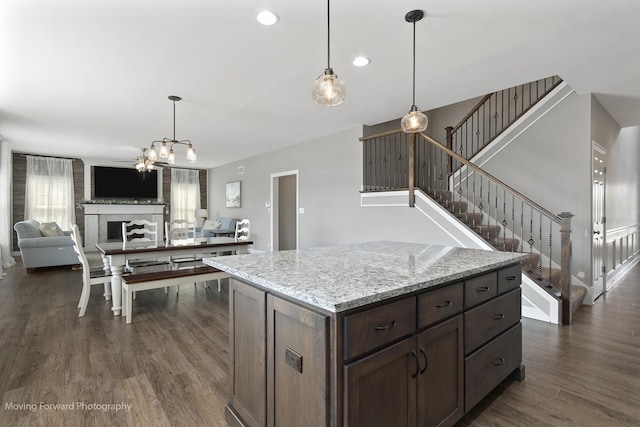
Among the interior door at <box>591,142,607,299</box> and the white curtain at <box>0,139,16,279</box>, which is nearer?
the interior door at <box>591,142,607,299</box>

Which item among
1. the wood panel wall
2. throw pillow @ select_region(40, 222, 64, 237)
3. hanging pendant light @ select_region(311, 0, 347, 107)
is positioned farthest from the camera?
the wood panel wall

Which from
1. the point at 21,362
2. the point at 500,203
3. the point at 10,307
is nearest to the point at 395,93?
the point at 500,203

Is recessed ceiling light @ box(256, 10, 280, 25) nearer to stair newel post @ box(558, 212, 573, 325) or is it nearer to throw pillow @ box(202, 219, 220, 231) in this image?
stair newel post @ box(558, 212, 573, 325)

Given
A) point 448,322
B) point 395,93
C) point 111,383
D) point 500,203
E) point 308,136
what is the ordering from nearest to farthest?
1. point 448,322
2. point 111,383
3. point 395,93
4. point 500,203
5. point 308,136

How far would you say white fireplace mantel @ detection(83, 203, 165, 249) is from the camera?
844 cm

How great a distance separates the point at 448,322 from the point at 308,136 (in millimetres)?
5252

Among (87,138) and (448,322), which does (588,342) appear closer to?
(448,322)

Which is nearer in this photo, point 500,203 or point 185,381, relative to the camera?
point 185,381

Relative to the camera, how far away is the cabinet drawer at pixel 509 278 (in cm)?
191

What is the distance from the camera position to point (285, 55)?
2930 millimetres

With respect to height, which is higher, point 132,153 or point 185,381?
point 132,153

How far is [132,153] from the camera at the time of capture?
7895 millimetres

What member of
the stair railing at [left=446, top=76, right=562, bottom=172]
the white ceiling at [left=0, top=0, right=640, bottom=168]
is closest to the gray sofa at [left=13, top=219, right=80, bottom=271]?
the white ceiling at [left=0, top=0, right=640, bottom=168]

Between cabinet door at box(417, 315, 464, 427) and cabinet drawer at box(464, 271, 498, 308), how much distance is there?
13 cm
